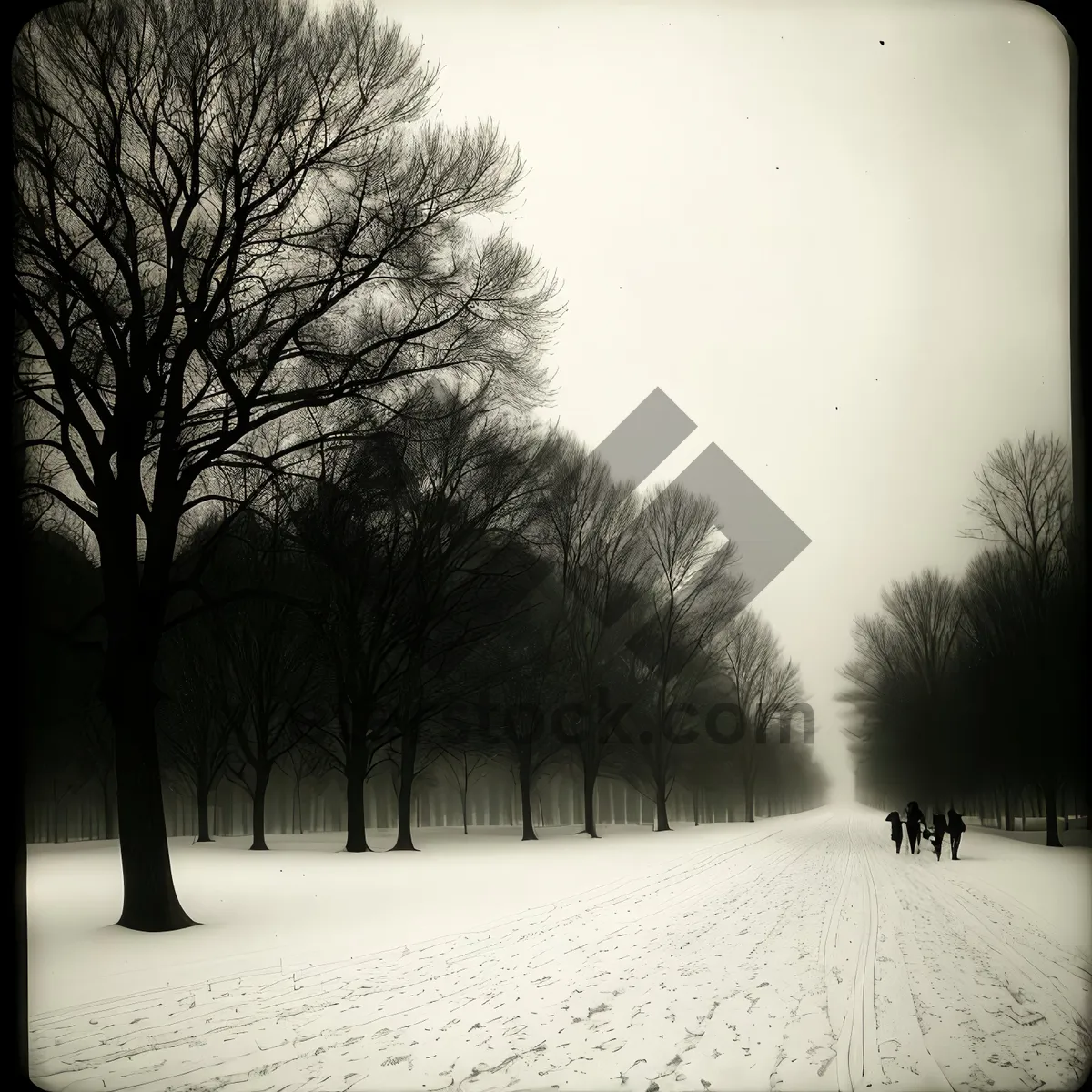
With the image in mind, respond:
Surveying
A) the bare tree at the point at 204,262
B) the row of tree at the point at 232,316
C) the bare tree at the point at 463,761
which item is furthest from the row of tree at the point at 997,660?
the bare tree at the point at 463,761

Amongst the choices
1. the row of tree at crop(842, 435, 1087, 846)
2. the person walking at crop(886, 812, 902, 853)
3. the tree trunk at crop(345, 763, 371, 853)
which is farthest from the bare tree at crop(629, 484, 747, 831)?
the tree trunk at crop(345, 763, 371, 853)

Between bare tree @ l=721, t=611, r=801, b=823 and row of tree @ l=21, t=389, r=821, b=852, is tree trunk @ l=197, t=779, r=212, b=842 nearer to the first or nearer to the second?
row of tree @ l=21, t=389, r=821, b=852

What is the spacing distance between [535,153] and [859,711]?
514cm

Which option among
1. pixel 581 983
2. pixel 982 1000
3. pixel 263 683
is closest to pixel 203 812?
pixel 263 683

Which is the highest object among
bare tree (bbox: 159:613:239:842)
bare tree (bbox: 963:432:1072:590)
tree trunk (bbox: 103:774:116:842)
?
bare tree (bbox: 963:432:1072:590)

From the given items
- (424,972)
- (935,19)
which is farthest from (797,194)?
(424,972)

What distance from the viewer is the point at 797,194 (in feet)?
20.8

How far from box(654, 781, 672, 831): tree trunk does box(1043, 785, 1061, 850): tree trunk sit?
484 cm

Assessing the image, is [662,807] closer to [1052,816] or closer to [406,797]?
[406,797]

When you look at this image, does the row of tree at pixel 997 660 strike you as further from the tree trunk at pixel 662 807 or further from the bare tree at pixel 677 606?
the tree trunk at pixel 662 807

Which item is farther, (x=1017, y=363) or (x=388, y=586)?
(x=388, y=586)

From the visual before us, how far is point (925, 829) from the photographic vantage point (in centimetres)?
731

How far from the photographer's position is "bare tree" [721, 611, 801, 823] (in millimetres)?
7062

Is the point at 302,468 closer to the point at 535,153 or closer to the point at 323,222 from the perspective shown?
the point at 323,222
